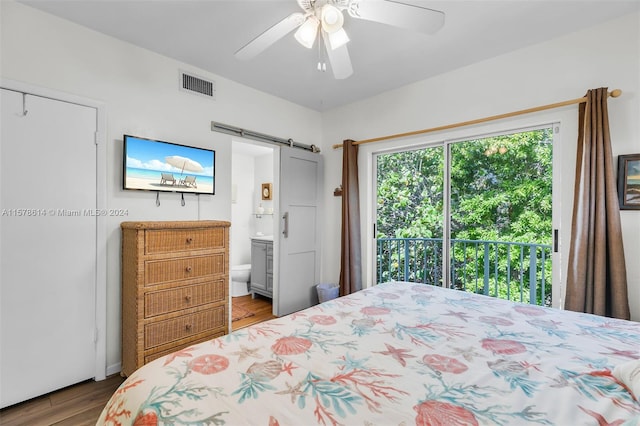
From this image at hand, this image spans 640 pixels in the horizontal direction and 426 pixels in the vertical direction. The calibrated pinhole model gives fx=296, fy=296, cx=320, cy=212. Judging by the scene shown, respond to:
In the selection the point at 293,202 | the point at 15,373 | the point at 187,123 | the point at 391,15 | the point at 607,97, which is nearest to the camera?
the point at 391,15

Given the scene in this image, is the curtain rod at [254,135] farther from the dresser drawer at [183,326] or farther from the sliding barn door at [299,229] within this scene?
the dresser drawer at [183,326]

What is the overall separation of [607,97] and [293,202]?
9.29ft

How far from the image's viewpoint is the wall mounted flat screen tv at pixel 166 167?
232 cm

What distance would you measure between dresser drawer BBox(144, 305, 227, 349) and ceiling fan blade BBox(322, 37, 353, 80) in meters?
2.07

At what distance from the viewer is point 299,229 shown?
363 cm

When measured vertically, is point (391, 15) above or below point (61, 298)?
above

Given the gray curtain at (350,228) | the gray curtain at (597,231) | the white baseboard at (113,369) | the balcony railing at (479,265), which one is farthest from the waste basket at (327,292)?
the gray curtain at (597,231)

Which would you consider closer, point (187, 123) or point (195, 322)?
point (195, 322)

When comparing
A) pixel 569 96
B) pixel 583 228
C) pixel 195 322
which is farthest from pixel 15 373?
pixel 569 96

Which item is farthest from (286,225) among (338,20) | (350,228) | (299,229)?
(338,20)

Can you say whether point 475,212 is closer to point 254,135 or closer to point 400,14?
point 400,14

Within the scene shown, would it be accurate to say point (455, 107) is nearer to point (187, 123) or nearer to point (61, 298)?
point (187, 123)

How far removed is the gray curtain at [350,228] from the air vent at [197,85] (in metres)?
1.55

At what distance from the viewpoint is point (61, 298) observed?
205cm
